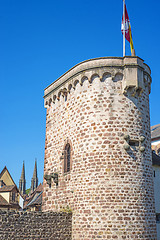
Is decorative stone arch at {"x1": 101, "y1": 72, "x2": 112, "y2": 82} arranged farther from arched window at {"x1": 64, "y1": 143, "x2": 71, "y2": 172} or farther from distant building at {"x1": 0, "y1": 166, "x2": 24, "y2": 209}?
distant building at {"x1": 0, "y1": 166, "x2": 24, "y2": 209}

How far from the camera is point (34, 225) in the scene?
1565 cm

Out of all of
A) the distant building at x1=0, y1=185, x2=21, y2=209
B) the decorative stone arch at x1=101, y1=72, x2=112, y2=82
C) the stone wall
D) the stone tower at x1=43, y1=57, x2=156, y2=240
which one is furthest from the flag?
the distant building at x1=0, y1=185, x2=21, y2=209

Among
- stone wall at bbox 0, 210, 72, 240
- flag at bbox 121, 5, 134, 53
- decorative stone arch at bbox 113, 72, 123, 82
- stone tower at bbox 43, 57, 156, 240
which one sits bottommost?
stone wall at bbox 0, 210, 72, 240

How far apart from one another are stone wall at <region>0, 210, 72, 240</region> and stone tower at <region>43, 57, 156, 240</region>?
577 mm

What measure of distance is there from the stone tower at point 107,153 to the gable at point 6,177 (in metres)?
35.1

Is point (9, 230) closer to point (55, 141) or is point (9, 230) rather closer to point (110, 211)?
point (110, 211)

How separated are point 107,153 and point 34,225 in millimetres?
5414

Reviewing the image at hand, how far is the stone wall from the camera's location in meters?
14.8

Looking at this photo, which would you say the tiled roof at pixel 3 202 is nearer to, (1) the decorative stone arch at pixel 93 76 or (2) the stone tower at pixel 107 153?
(2) the stone tower at pixel 107 153

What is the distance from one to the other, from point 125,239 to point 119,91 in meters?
7.78

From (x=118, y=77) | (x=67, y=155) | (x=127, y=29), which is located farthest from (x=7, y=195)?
(x=127, y=29)

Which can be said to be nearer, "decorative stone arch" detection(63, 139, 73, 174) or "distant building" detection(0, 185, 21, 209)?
"decorative stone arch" detection(63, 139, 73, 174)

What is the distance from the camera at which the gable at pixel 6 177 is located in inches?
2041

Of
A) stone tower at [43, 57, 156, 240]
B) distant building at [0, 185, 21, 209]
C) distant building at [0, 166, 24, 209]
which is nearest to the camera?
stone tower at [43, 57, 156, 240]
